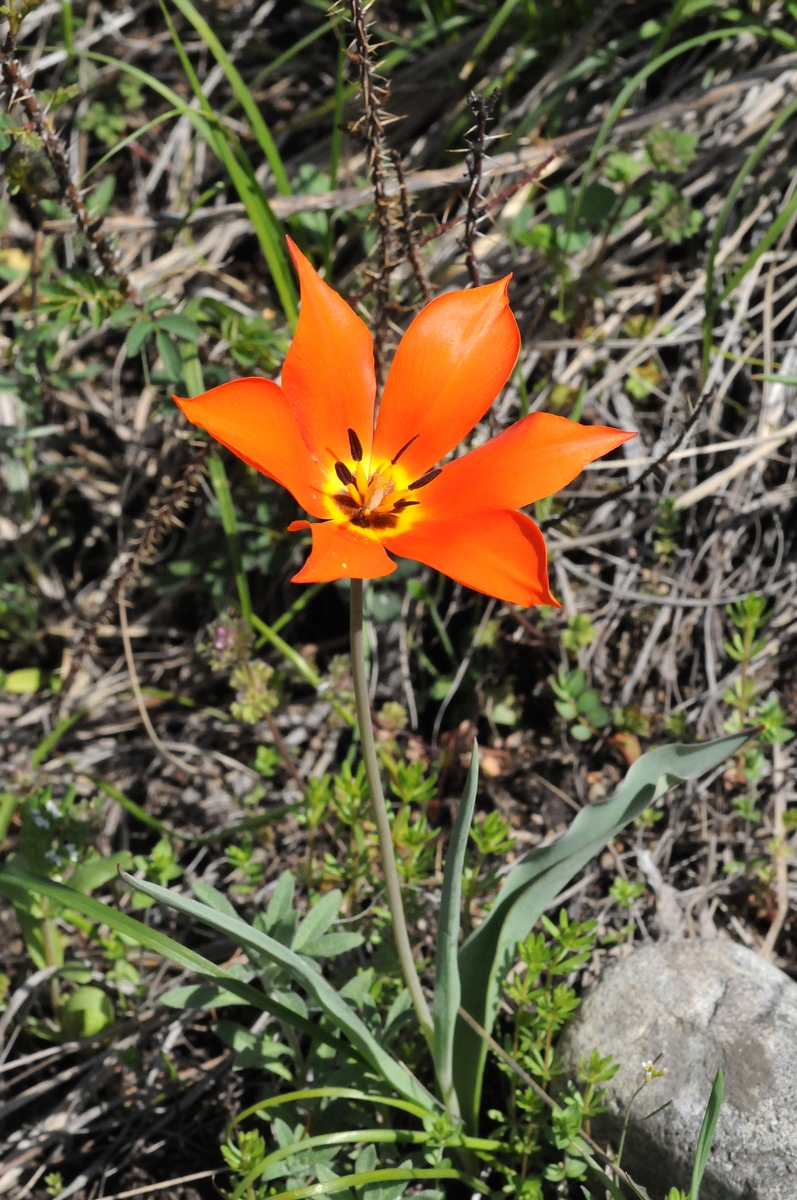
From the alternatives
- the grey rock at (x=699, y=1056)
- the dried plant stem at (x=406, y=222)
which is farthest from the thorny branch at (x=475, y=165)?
the grey rock at (x=699, y=1056)

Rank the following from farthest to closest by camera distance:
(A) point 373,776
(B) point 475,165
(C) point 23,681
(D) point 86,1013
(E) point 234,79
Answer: (C) point 23,681 < (E) point 234,79 < (D) point 86,1013 < (B) point 475,165 < (A) point 373,776

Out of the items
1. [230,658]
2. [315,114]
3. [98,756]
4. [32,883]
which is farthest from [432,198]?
[32,883]

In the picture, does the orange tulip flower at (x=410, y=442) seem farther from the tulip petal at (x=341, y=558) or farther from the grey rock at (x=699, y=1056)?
the grey rock at (x=699, y=1056)

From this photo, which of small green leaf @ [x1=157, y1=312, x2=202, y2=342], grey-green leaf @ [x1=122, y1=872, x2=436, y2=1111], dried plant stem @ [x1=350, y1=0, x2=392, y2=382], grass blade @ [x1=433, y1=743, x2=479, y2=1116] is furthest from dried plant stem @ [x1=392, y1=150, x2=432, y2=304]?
grey-green leaf @ [x1=122, y1=872, x2=436, y2=1111]

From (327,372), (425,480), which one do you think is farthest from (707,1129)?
(327,372)

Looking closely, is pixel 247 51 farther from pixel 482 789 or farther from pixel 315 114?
pixel 482 789

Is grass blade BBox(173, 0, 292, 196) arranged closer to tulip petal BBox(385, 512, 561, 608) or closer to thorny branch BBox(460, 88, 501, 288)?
thorny branch BBox(460, 88, 501, 288)

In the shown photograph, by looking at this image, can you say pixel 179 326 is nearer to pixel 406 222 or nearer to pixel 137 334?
pixel 137 334

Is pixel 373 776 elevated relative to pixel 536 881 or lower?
elevated
